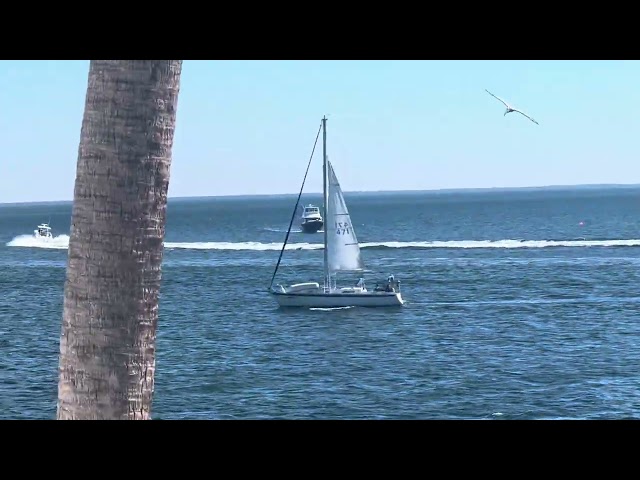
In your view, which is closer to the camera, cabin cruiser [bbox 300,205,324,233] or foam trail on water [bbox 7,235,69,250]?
foam trail on water [bbox 7,235,69,250]

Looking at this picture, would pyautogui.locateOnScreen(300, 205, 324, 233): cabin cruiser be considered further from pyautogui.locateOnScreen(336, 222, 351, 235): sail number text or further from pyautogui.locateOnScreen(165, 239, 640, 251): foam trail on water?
pyautogui.locateOnScreen(336, 222, 351, 235): sail number text

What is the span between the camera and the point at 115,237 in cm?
407

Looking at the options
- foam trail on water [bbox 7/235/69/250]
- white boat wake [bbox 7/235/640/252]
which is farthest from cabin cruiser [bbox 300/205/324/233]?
foam trail on water [bbox 7/235/69/250]

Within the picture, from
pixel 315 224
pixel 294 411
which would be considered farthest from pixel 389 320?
pixel 315 224

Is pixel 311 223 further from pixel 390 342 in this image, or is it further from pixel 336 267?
pixel 390 342

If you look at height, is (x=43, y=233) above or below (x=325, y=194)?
below

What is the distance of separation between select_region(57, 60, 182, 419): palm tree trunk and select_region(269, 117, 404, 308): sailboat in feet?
154

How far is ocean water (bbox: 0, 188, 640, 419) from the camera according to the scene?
29375 mm

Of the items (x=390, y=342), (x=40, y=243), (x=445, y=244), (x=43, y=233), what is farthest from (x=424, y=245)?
(x=390, y=342)

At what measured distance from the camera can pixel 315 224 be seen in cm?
12619

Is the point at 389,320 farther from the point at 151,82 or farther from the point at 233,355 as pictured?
the point at 151,82

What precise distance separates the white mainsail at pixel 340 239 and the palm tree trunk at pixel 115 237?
48325 millimetres

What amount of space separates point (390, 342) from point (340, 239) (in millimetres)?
12161

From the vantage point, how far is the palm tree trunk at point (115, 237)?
4.07 meters
